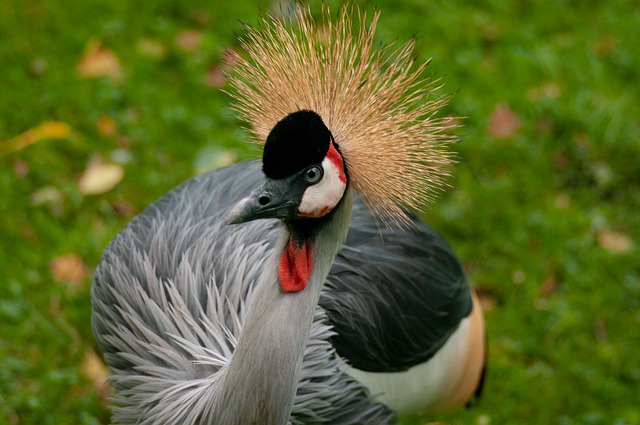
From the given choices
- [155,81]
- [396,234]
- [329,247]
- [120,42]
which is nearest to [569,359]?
[396,234]

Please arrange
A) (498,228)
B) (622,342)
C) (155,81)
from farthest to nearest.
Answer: (155,81) < (498,228) < (622,342)

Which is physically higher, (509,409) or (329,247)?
(329,247)

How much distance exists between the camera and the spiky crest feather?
4.45 ft

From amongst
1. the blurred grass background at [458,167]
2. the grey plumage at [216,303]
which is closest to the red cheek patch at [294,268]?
the grey plumage at [216,303]

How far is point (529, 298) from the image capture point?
2330mm

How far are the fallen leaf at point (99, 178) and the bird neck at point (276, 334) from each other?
1.31 metres

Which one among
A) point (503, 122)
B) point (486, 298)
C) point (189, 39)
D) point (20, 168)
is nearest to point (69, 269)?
point (20, 168)

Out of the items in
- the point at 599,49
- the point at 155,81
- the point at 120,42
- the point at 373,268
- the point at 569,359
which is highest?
the point at 120,42

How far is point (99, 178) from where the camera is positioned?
2502 millimetres

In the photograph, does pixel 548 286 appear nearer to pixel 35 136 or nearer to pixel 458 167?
pixel 458 167

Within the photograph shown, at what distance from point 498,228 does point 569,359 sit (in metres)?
0.46

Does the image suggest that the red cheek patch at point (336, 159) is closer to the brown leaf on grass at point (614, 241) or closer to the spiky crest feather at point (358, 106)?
the spiky crest feather at point (358, 106)

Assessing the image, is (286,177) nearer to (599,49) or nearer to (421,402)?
(421,402)

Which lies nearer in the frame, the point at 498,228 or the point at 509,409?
the point at 509,409
